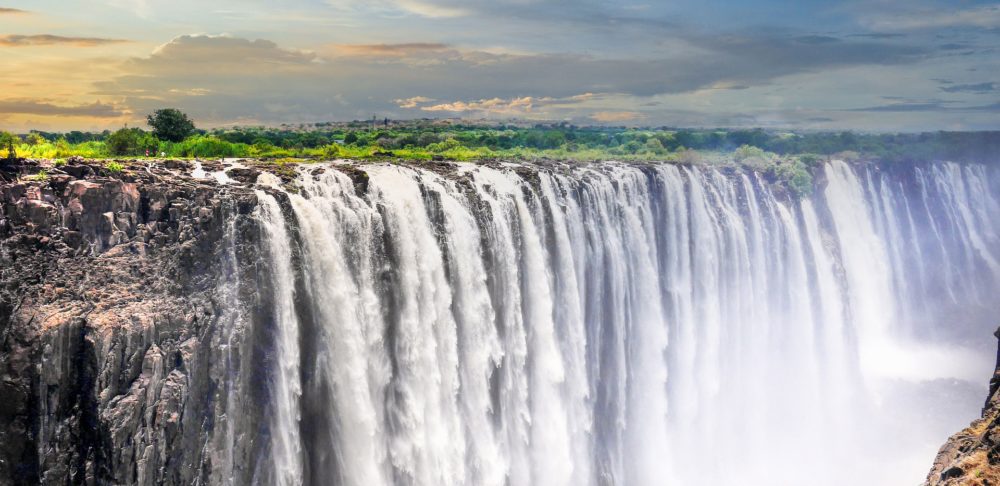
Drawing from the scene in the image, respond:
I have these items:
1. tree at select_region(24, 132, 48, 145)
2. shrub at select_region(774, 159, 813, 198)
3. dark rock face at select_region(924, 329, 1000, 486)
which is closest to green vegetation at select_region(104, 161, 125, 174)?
tree at select_region(24, 132, 48, 145)

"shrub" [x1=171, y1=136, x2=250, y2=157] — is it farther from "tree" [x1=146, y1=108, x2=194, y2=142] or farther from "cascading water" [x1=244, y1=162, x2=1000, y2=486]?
"cascading water" [x1=244, y1=162, x2=1000, y2=486]

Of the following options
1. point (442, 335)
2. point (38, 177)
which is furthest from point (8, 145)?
point (442, 335)

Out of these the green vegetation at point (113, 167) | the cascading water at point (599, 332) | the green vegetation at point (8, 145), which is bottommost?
the cascading water at point (599, 332)

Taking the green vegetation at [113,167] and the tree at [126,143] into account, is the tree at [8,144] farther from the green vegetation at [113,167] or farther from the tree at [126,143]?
the tree at [126,143]

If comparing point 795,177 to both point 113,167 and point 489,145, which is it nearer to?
point 489,145

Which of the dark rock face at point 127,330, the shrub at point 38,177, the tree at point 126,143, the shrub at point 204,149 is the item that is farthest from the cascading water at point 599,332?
the tree at point 126,143

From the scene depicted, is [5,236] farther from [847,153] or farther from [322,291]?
[847,153]

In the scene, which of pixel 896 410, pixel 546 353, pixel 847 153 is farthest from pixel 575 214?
pixel 847 153
